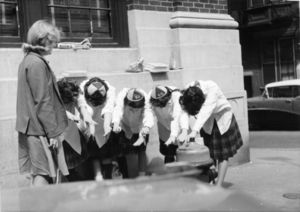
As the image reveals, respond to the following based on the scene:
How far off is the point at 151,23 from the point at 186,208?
228 inches

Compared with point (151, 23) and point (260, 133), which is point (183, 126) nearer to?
point (151, 23)

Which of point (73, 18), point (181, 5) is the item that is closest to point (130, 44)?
point (73, 18)

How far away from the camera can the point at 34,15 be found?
6203 mm

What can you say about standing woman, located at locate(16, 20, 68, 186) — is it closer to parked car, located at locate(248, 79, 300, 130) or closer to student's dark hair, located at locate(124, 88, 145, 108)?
student's dark hair, located at locate(124, 88, 145, 108)

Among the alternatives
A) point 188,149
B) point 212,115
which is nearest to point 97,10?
point 212,115

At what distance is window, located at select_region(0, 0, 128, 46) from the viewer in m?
6.05

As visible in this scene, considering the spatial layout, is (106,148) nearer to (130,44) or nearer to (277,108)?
(130,44)

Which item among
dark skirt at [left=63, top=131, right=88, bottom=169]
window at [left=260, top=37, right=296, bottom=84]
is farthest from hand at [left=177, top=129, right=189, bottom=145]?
window at [left=260, top=37, right=296, bottom=84]

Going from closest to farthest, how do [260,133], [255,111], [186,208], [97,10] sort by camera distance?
[186,208] → [97,10] → [260,133] → [255,111]

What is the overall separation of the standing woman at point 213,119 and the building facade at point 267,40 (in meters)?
18.4

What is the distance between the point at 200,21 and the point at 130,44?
4.15ft

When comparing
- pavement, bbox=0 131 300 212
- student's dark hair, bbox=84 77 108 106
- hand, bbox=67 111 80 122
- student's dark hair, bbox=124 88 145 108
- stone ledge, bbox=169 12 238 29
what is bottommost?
pavement, bbox=0 131 300 212

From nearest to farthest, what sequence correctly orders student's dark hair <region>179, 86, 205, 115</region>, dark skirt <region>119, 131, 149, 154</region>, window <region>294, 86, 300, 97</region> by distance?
student's dark hair <region>179, 86, 205, 115</region> → dark skirt <region>119, 131, 149, 154</region> → window <region>294, 86, 300, 97</region>

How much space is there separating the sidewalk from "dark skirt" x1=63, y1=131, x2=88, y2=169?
6.28 ft
